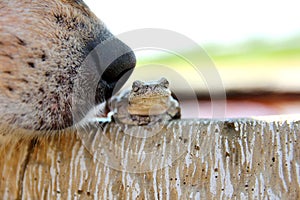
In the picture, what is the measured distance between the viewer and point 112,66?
35.4 inches

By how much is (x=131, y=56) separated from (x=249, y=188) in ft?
1.00

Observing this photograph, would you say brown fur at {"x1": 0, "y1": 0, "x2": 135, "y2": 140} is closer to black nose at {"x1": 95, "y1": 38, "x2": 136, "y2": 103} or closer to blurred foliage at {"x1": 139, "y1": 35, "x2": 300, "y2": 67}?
black nose at {"x1": 95, "y1": 38, "x2": 136, "y2": 103}

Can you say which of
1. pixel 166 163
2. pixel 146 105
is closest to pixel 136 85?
pixel 146 105

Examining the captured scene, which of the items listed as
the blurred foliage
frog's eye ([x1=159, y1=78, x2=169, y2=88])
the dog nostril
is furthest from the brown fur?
the blurred foliage

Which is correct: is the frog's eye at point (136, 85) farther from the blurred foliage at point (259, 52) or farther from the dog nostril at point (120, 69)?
the blurred foliage at point (259, 52)

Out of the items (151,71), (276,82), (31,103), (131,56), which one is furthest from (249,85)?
(31,103)

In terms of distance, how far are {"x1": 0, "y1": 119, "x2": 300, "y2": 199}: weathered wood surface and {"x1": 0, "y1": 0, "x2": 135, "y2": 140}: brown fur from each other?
0.28 feet

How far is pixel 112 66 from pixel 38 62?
133 mm

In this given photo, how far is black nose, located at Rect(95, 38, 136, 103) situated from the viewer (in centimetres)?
90

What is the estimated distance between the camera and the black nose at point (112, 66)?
0.90m

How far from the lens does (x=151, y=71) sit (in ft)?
3.67

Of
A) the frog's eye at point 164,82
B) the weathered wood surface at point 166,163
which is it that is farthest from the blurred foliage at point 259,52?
the weathered wood surface at point 166,163

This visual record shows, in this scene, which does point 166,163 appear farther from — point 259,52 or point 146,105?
point 259,52

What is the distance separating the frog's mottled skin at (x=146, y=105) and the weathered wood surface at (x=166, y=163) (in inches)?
1.3
